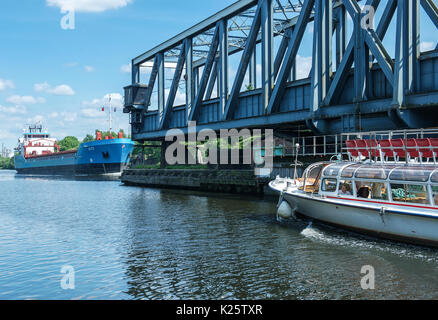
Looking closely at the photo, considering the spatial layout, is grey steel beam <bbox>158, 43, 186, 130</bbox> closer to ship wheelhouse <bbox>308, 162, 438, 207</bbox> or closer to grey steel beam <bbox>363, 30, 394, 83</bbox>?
grey steel beam <bbox>363, 30, 394, 83</bbox>

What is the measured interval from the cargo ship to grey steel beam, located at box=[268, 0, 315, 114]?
6493 cm

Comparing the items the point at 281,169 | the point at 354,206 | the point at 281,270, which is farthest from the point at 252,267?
the point at 281,169

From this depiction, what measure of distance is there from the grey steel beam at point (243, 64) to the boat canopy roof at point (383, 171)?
28.4 m

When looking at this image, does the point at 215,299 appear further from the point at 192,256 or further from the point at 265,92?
the point at 265,92

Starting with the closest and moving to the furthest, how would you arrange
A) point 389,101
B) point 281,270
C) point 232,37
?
point 281,270 → point 389,101 → point 232,37

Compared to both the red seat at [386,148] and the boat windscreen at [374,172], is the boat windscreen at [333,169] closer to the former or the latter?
the boat windscreen at [374,172]

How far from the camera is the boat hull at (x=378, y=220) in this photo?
20141 millimetres

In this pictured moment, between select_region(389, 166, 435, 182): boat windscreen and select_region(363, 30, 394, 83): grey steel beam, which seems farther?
select_region(363, 30, 394, 83): grey steel beam

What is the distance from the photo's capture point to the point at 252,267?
58.9 feet

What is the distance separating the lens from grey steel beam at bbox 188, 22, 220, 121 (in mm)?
58562

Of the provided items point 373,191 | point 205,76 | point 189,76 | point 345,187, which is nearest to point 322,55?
point 345,187

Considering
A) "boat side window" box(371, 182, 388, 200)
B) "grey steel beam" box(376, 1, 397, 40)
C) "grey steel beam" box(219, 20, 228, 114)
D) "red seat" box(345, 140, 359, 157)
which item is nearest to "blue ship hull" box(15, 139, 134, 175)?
"grey steel beam" box(219, 20, 228, 114)

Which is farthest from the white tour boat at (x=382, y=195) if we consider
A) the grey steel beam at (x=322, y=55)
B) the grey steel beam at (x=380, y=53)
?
the grey steel beam at (x=322, y=55)

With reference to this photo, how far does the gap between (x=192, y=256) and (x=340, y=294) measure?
724 centimetres
